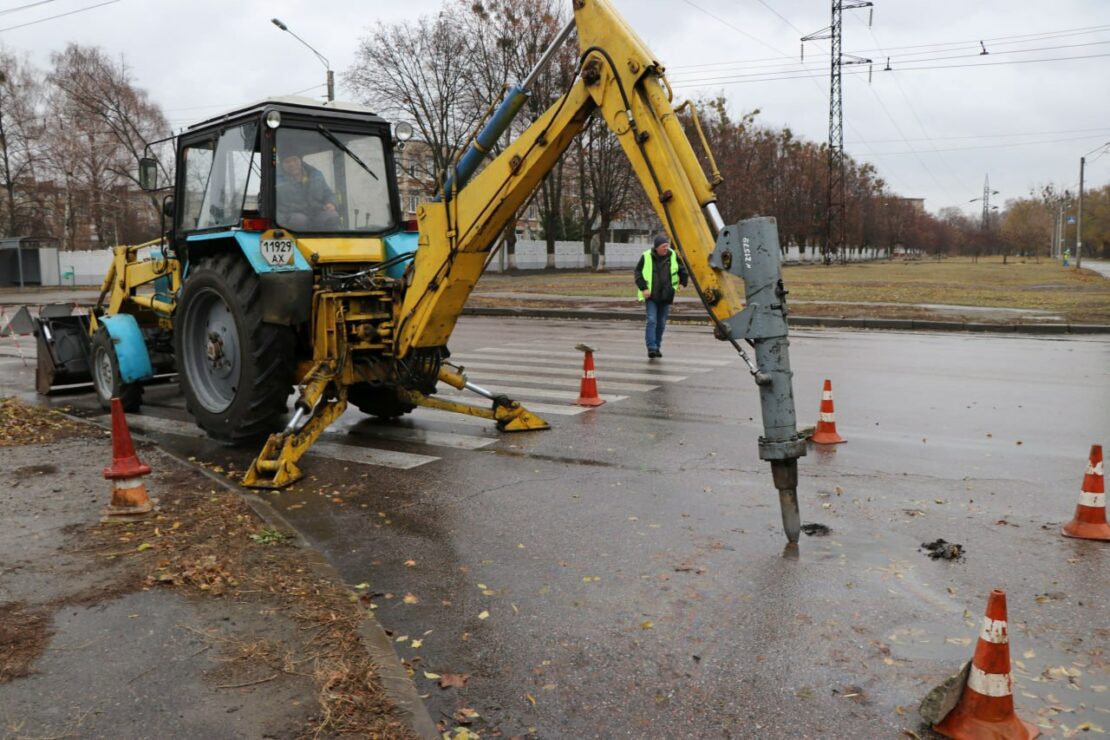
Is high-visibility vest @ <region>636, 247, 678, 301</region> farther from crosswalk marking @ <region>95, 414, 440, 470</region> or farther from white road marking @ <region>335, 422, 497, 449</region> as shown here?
crosswalk marking @ <region>95, 414, 440, 470</region>

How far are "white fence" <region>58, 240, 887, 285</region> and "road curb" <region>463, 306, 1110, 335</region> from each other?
2550cm

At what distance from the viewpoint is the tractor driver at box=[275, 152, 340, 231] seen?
25.9ft

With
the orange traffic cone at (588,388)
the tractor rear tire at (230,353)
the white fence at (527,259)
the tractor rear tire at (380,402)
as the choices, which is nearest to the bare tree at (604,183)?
the white fence at (527,259)

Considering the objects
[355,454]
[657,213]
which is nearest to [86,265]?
[355,454]

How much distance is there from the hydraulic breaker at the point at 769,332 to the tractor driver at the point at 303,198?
176 inches

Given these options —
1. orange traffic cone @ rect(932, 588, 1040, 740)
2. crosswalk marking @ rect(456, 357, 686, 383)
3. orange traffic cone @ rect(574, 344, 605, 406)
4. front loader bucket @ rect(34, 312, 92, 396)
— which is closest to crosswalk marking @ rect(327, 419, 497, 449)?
orange traffic cone @ rect(574, 344, 605, 406)

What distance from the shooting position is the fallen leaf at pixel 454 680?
367cm

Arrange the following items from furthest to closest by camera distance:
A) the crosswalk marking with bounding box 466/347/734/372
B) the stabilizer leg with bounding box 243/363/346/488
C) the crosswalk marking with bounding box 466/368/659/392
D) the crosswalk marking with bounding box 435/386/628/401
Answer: the crosswalk marking with bounding box 466/347/734/372 → the crosswalk marking with bounding box 466/368/659/392 → the crosswalk marking with bounding box 435/386/628/401 → the stabilizer leg with bounding box 243/363/346/488

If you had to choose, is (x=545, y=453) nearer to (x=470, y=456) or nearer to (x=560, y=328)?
(x=470, y=456)

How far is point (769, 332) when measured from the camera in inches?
197

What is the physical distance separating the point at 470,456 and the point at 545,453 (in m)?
0.67

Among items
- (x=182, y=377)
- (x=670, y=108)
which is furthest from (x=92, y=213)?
(x=670, y=108)

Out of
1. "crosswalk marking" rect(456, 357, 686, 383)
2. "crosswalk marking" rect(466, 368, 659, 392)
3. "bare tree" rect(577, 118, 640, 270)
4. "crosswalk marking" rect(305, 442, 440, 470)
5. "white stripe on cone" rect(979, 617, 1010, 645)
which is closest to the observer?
"white stripe on cone" rect(979, 617, 1010, 645)

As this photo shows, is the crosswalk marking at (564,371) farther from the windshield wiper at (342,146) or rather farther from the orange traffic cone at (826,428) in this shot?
the windshield wiper at (342,146)
